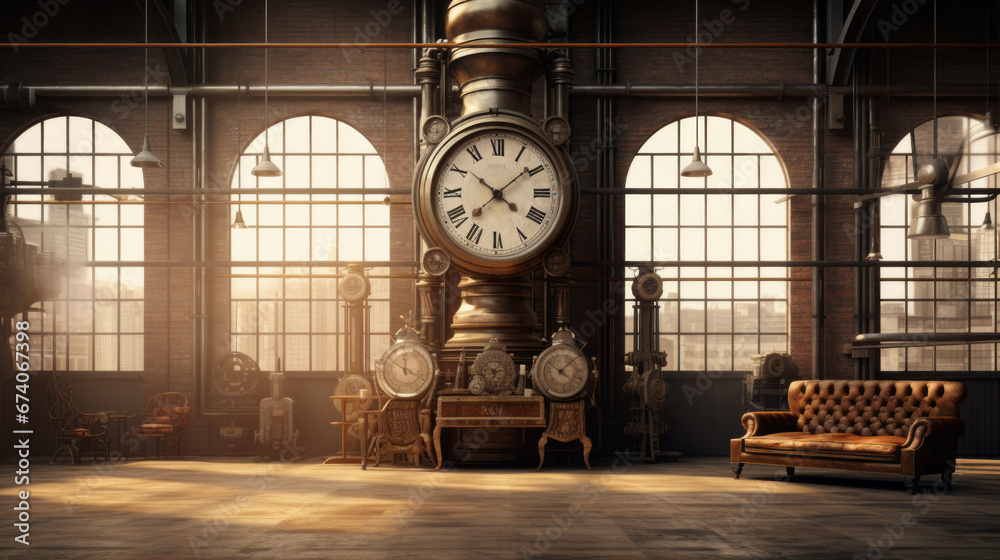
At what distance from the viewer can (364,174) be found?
11.7 metres

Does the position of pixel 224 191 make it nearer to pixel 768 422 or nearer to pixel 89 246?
pixel 89 246

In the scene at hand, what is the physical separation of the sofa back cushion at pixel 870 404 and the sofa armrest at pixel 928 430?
29 centimetres

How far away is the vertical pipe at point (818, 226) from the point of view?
36.8ft

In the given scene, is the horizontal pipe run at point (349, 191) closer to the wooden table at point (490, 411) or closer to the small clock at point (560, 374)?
the small clock at point (560, 374)

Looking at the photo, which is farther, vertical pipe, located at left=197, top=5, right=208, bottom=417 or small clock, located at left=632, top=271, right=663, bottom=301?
vertical pipe, located at left=197, top=5, right=208, bottom=417

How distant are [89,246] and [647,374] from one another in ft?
25.4

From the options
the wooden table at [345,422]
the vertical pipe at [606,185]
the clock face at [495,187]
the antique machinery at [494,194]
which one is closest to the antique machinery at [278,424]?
the wooden table at [345,422]

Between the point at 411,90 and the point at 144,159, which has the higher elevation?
the point at 411,90

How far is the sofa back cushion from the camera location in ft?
26.0

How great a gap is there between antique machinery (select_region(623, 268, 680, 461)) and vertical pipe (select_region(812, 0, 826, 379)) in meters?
2.58

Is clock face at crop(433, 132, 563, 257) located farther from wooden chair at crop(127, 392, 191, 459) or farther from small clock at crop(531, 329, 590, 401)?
wooden chair at crop(127, 392, 191, 459)

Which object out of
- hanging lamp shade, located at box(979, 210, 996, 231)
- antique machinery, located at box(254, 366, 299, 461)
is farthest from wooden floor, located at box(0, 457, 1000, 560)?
hanging lamp shade, located at box(979, 210, 996, 231)

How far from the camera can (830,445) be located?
25.3ft

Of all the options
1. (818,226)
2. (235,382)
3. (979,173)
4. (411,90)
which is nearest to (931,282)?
(818,226)
